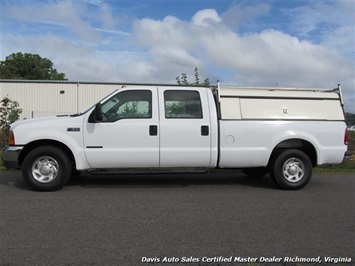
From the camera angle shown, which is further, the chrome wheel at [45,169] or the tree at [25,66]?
the tree at [25,66]

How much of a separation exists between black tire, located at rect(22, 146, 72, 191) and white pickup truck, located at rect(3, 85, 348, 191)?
0.02m

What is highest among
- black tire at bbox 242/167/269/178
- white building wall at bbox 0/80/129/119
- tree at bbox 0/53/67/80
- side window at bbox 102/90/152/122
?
tree at bbox 0/53/67/80

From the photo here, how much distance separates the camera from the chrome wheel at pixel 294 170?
7828mm

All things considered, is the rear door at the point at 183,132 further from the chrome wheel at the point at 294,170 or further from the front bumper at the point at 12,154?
the front bumper at the point at 12,154

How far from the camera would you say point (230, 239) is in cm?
475

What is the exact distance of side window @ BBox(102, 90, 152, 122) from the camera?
7.44 metres

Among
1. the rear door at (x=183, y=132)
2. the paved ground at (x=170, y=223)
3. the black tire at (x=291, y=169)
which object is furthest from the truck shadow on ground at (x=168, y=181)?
the rear door at (x=183, y=132)

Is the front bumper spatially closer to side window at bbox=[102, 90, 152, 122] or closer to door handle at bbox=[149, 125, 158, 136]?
side window at bbox=[102, 90, 152, 122]

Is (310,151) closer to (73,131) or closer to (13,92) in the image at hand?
(73,131)

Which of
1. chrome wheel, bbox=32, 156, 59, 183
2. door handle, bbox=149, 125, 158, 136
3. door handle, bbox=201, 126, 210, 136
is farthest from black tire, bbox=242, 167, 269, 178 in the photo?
chrome wheel, bbox=32, 156, 59, 183

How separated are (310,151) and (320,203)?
63.1 inches

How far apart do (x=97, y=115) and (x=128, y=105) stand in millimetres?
666

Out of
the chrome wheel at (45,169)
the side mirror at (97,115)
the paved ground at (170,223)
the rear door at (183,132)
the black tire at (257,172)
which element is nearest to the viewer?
the paved ground at (170,223)

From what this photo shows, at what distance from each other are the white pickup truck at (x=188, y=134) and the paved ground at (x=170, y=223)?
1.82ft
